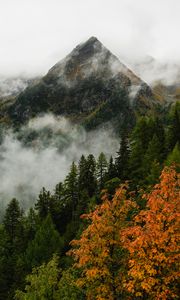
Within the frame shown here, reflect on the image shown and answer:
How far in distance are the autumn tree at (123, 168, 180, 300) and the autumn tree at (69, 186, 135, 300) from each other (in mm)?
2351

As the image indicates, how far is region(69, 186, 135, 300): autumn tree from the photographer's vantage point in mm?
21922

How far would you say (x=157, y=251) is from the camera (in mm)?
18766

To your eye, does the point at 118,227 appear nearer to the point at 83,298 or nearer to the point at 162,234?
the point at 162,234

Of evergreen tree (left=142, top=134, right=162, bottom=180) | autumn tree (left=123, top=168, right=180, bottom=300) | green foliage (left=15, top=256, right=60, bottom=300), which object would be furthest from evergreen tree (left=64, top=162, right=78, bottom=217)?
autumn tree (left=123, top=168, right=180, bottom=300)

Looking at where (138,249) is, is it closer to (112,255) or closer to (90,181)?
(112,255)

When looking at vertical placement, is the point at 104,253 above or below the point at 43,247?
below

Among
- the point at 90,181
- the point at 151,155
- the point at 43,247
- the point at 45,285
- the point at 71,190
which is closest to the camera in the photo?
the point at 45,285

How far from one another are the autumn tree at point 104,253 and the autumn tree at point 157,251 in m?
2.35

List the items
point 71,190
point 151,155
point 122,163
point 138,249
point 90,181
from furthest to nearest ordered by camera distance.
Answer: point 71,190, point 90,181, point 122,163, point 151,155, point 138,249

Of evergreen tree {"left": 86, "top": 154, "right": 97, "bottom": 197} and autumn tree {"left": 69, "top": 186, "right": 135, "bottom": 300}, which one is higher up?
evergreen tree {"left": 86, "top": 154, "right": 97, "bottom": 197}

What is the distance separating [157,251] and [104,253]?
4.04 meters

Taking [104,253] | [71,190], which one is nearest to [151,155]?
[71,190]

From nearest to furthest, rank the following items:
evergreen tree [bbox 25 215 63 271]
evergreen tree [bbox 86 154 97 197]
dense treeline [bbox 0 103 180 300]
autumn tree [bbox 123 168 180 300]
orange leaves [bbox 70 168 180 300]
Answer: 1. autumn tree [bbox 123 168 180 300]
2. orange leaves [bbox 70 168 180 300]
3. dense treeline [bbox 0 103 180 300]
4. evergreen tree [bbox 25 215 63 271]
5. evergreen tree [bbox 86 154 97 197]

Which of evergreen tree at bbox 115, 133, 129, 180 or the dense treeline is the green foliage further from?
evergreen tree at bbox 115, 133, 129, 180
